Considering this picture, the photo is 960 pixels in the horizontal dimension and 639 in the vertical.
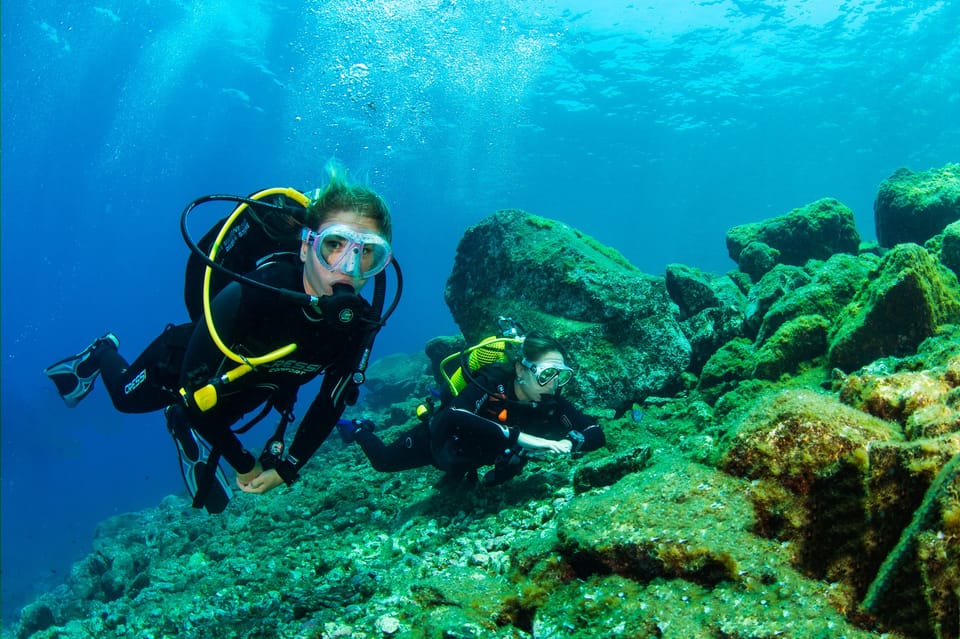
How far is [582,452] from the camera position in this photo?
16.8 feet

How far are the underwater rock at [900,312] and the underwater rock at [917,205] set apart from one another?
4.16 metres

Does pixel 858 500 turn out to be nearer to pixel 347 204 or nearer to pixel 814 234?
pixel 347 204

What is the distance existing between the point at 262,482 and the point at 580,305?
4.78m

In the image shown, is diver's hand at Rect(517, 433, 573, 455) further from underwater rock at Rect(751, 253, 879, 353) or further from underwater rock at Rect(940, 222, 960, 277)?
underwater rock at Rect(940, 222, 960, 277)

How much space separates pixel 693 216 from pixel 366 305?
357 ft

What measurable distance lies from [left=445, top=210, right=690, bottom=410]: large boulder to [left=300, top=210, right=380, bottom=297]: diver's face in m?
3.67

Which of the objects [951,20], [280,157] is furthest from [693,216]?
[280,157]

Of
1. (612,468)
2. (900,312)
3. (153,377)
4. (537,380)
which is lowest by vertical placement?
(612,468)

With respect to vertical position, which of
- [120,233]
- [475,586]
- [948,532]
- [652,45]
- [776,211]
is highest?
[120,233]

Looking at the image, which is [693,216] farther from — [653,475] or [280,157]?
[653,475]

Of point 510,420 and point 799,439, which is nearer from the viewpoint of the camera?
point 799,439

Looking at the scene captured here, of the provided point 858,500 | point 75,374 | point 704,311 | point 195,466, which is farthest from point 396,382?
point 858,500

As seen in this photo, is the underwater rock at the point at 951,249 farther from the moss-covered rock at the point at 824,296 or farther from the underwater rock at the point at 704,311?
the underwater rock at the point at 704,311

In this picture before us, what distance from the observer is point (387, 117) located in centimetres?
4253
